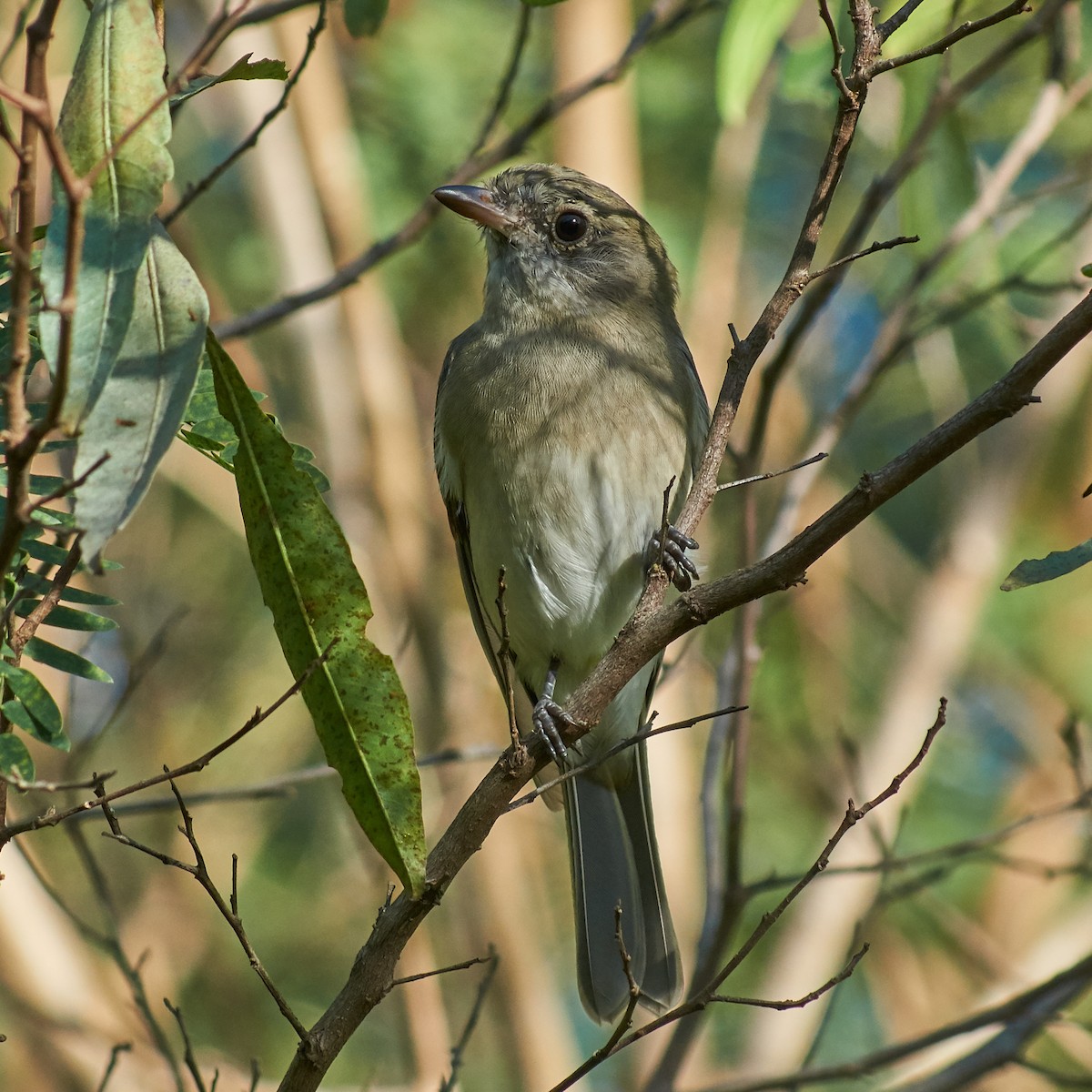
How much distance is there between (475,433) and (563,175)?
3.69ft

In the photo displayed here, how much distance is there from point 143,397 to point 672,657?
4467mm

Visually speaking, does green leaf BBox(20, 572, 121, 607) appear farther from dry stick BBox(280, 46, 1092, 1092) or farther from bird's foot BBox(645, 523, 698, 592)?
bird's foot BBox(645, 523, 698, 592)

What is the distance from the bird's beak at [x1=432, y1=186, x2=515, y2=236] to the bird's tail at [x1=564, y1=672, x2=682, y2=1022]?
1.82 metres

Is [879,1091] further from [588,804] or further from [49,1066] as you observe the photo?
[49,1066]

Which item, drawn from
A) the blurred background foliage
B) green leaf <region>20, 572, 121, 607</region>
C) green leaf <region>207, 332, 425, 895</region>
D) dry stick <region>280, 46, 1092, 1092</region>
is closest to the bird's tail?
the blurred background foliage

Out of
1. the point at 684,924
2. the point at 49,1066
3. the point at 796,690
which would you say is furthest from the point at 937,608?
the point at 49,1066

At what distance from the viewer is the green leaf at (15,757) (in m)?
2.16

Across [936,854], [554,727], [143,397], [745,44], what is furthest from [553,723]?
[745,44]

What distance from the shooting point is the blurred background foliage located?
570 centimetres

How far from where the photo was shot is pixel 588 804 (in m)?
4.79

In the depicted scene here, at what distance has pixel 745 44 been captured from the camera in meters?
3.89

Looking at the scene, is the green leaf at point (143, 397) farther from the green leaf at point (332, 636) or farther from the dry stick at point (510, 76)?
the dry stick at point (510, 76)

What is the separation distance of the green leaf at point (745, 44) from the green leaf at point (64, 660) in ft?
8.42

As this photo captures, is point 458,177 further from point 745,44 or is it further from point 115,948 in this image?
point 115,948
